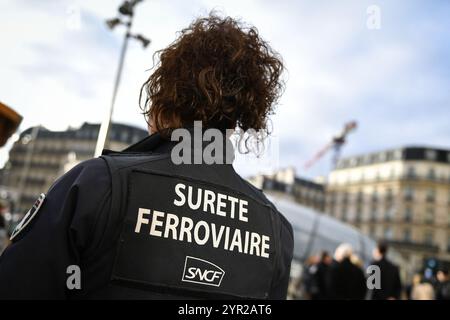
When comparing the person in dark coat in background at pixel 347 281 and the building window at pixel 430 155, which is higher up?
the building window at pixel 430 155

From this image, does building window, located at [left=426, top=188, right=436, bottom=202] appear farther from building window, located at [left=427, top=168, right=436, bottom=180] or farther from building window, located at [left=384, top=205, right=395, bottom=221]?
building window, located at [left=384, top=205, right=395, bottom=221]

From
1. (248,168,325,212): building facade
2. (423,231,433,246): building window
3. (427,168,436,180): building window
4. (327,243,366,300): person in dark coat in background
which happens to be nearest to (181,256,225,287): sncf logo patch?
(327,243,366,300): person in dark coat in background

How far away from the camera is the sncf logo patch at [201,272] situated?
1275 millimetres

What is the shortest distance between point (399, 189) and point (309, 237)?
55.0m

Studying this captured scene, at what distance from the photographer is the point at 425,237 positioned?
2613 inches

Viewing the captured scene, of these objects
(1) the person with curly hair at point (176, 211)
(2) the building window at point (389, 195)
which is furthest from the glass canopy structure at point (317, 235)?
(2) the building window at point (389, 195)

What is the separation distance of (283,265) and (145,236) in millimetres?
572

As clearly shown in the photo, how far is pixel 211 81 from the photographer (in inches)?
58.3

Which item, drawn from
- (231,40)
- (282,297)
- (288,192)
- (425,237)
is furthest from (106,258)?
(288,192)

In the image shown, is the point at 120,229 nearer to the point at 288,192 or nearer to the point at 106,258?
the point at 106,258

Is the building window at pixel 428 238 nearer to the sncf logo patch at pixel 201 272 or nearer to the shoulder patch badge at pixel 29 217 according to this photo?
the sncf logo patch at pixel 201 272

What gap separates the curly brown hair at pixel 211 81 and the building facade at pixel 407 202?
226 feet

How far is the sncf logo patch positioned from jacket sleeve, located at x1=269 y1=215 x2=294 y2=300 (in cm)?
29

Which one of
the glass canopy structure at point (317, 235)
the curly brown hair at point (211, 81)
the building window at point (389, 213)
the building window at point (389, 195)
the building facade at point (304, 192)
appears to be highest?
the building facade at point (304, 192)
